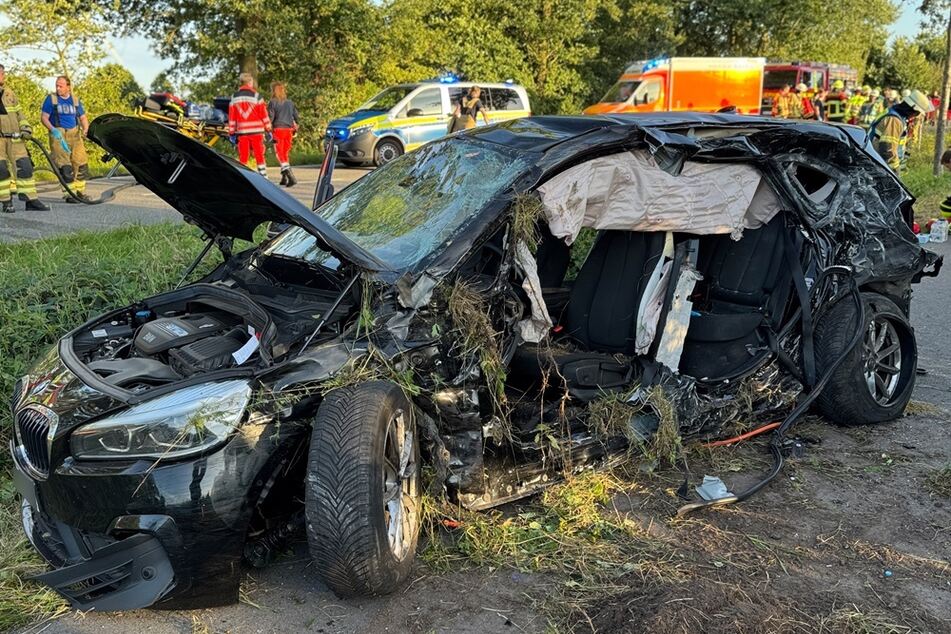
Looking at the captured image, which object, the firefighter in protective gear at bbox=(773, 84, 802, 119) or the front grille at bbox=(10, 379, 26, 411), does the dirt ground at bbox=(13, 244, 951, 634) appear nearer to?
the front grille at bbox=(10, 379, 26, 411)

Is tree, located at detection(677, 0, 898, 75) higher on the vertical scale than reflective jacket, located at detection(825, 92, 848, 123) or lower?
higher

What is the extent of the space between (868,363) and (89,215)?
9166mm

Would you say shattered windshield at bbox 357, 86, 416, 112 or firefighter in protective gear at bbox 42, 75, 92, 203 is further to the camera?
shattered windshield at bbox 357, 86, 416, 112

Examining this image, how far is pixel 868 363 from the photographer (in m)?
4.65

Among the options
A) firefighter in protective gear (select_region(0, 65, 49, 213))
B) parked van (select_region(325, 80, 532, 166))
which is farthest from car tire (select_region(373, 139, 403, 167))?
firefighter in protective gear (select_region(0, 65, 49, 213))

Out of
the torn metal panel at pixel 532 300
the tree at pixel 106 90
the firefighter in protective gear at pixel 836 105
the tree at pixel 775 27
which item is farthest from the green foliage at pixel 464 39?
the torn metal panel at pixel 532 300

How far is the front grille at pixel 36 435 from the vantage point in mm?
2852

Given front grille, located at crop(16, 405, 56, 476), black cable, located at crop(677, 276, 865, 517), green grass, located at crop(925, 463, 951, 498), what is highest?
front grille, located at crop(16, 405, 56, 476)

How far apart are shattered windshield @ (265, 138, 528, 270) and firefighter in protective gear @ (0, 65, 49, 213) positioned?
759 cm

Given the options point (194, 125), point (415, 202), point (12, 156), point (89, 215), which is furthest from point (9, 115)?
point (415, 202)

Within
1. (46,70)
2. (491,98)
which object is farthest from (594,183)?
(46,70)

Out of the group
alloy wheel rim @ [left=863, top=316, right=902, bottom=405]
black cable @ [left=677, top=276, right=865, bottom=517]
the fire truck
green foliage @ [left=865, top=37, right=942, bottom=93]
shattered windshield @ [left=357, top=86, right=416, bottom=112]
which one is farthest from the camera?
green foliage @ [left=865, top=37, right=942, bottom=93]

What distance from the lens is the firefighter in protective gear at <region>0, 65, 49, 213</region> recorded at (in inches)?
396

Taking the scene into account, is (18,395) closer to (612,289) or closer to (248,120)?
(612,289)
